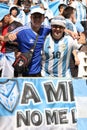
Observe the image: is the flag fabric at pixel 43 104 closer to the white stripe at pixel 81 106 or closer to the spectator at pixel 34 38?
the white stripe at pixel 81 106

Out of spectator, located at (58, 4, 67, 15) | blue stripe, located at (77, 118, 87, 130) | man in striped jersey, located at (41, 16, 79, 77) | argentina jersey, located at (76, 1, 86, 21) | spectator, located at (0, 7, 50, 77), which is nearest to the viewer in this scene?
blue stripe, located at (77, 118, 87, 130)

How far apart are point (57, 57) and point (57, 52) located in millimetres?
81

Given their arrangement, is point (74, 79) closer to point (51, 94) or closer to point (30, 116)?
point (51, 94)

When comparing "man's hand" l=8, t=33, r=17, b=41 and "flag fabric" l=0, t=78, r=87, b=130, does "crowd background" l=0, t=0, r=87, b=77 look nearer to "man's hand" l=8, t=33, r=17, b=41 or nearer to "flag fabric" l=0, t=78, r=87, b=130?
"man's hand" l=8, t=33, r=17, b=41

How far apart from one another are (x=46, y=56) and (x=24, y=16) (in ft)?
9.46

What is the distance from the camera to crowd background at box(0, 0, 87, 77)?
9312 mm

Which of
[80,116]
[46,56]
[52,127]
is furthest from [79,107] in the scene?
[46,56]

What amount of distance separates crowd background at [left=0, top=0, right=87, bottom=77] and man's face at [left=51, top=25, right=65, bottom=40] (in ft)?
6.88

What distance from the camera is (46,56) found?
6.71 metres

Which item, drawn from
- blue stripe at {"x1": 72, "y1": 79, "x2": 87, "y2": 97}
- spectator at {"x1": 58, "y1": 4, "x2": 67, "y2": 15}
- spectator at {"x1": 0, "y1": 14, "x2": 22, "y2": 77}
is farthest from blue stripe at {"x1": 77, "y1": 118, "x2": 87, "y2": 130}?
spectator at {"x1": 58, "y1": 4, "x2": 67, "y2": 15}

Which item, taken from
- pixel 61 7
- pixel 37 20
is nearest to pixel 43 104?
pixel 37 20

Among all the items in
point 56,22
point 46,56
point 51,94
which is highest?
point 56,22

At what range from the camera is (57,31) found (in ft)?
21.5

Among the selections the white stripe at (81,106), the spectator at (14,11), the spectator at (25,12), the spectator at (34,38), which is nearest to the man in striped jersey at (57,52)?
the spectator at (34,38)
